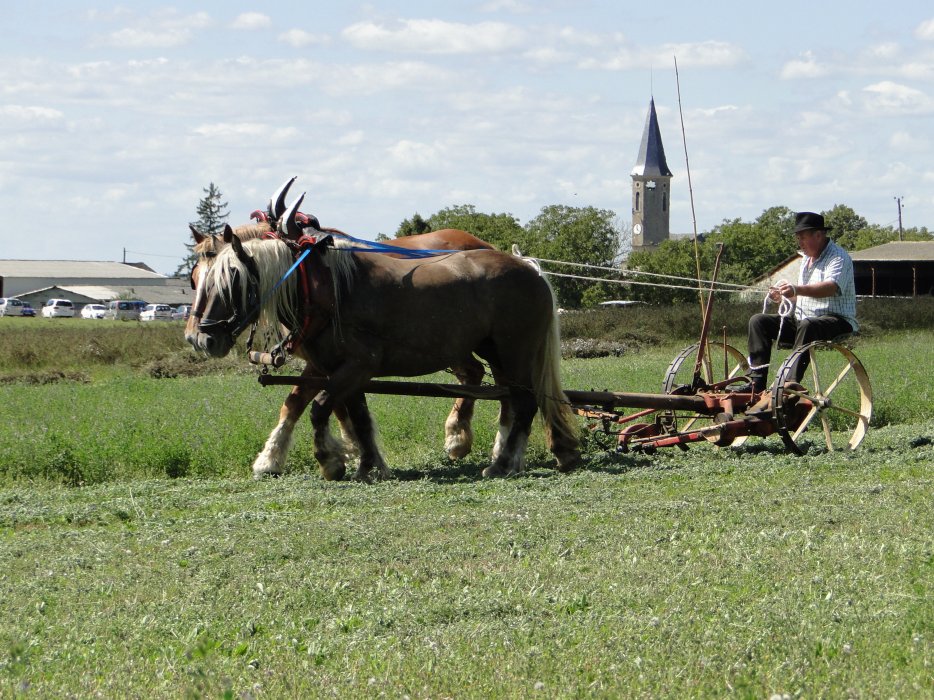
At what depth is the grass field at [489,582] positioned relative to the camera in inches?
177

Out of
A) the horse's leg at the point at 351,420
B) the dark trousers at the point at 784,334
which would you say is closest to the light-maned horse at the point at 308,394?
the horse's leg at the point at 351,420

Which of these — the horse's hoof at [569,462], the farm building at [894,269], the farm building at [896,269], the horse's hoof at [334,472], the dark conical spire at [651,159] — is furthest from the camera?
the dark conical spire at [651,159]


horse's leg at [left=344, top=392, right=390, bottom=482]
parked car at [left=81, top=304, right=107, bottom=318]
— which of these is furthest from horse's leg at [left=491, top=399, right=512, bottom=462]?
parked car at [left=81, top=304, right=107, bottom=318]

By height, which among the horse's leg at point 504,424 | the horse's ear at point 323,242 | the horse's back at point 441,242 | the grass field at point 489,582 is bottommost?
the grass field at point 489,582

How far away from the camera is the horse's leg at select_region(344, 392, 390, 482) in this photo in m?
10.0

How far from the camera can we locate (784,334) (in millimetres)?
10969

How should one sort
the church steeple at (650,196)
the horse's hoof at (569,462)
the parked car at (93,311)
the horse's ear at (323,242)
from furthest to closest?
the church steeple at (650,196) < the parked car at (93,311) < the horse's hoof at (569,462) < the horse's ear at (323,242)

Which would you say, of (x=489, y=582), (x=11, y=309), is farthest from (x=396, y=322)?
(x=11, y=309)

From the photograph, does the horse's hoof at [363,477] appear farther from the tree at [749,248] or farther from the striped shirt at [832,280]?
the tree at [749,248]

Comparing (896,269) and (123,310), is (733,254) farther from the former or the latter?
(123,310)

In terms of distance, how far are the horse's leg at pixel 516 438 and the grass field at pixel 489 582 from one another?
0.82 feet

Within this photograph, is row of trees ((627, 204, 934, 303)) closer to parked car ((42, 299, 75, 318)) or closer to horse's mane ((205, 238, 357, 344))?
parked car ((42, 299, 75, 318))

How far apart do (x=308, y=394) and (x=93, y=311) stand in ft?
225

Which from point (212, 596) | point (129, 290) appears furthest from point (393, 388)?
point (129, 290)
